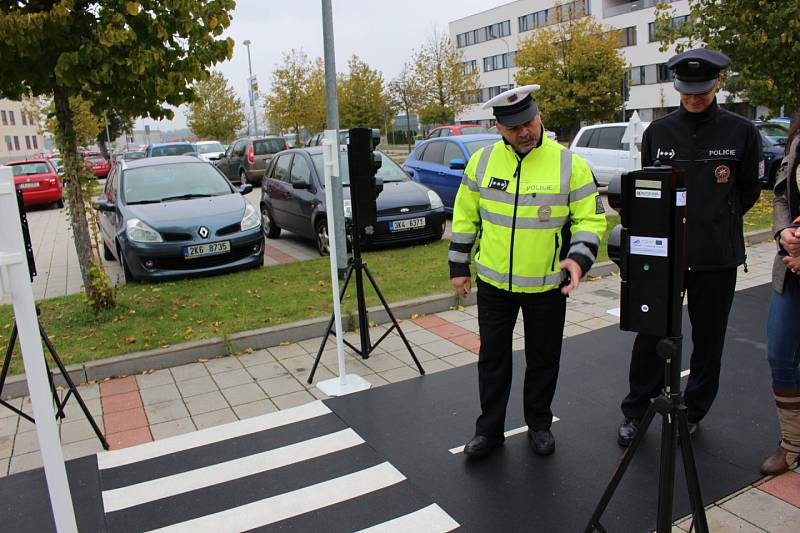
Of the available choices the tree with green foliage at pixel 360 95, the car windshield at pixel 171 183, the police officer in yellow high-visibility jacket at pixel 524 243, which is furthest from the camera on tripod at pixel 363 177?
the tree with green foliage at pixel 360 95

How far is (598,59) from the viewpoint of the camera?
107 feet

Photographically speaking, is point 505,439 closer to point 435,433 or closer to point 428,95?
point 435,433

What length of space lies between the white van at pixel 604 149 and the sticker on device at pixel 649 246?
1337 cm

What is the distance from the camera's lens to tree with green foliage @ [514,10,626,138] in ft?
107

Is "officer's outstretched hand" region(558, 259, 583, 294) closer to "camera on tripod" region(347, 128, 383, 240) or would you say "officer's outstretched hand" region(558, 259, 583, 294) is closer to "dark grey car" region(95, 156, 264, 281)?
"camera on tripod" region(347, 128, 383, 240)

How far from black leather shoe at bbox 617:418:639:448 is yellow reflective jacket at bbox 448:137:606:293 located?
1.17 meters

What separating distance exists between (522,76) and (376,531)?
1302 inches

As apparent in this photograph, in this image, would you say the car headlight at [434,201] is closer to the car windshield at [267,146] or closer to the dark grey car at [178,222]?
the dark grey car at [178,222]

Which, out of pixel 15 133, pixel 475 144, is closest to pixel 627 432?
pixel 475 144

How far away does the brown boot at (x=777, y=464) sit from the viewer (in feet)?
12.3

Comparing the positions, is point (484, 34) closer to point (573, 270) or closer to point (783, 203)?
point (783, 203)

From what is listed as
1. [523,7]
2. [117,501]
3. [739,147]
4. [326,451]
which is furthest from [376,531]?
[523,7]

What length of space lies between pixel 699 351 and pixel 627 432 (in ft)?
2.18

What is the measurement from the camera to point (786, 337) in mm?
3594
